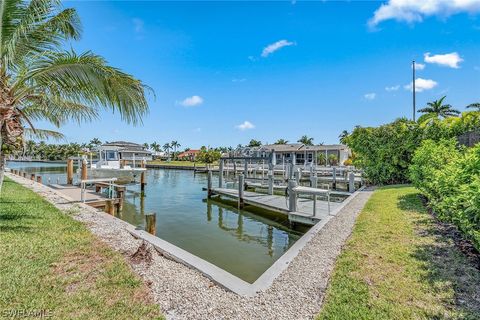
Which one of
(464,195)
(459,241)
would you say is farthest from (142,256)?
(459,241)

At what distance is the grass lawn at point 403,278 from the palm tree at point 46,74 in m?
5.26

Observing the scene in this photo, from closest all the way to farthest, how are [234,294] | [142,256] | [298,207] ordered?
[234,294] → [142,256] → [298,207]

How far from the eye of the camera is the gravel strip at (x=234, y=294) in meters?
3.49

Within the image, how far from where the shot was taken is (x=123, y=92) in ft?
19.1

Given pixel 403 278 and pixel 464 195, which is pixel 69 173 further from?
pixel 464 195

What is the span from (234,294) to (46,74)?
542 centimetres

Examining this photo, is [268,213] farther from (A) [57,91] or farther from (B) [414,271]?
(A) [57,91]

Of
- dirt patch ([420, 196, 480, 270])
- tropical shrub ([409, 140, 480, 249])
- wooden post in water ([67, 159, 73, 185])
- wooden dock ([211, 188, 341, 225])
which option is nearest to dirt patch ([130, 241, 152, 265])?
tropical shrub ([409, 140, 480, 249])

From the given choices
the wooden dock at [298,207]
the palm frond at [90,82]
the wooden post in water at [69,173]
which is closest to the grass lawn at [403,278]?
the wooden dock at [298,207]

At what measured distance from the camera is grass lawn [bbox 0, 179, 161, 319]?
341 cm

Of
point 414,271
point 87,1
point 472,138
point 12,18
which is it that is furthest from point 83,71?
point 472,138

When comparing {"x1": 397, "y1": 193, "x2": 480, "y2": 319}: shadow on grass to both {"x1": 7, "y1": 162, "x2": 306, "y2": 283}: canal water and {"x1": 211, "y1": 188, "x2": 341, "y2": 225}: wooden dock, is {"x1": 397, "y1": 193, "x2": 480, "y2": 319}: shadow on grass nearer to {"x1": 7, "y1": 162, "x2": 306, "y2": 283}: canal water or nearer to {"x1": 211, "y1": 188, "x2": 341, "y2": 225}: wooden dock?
{"x1": 211, "y1": 188, "x2": 341, "y2": 225}: wooden dock

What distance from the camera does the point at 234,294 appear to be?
3975mm

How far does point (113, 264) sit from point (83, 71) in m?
3.77
